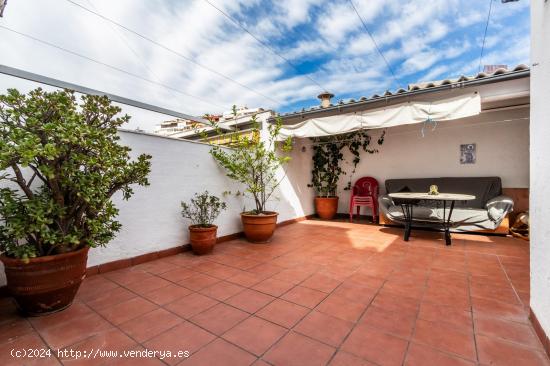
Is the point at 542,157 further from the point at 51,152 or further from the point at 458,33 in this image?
the point at 458,33

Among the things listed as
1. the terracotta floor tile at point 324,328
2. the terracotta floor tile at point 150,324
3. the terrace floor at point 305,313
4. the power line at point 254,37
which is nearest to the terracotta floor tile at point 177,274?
the terrace floor at point 305,313

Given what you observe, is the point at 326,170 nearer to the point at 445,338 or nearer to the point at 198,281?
the point at 198,281

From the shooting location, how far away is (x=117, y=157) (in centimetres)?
207

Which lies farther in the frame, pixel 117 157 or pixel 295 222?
pixel 295 222

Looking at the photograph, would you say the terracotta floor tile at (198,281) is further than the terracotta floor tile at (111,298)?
Yes

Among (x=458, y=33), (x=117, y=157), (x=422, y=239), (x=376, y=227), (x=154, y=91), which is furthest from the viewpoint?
(x=154, y=91)

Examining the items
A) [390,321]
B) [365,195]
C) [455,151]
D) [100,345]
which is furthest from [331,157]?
[100,345]

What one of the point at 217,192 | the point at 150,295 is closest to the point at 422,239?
the point at 217,192

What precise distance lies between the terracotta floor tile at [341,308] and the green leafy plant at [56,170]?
192 centimetres

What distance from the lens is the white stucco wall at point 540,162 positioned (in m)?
1.32

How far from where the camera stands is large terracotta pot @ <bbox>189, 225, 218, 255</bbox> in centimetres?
318

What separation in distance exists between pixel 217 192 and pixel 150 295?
2032mm

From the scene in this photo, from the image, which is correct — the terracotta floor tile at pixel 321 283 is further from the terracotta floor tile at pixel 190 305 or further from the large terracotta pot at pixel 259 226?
the large terracotta pot at pixel 259 226

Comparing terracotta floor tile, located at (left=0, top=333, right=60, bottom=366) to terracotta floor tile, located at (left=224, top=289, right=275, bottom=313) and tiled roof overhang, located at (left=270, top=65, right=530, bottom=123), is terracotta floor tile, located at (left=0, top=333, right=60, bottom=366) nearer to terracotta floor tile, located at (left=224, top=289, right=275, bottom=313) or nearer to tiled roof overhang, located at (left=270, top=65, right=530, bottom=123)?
terracotta floor tile, located at (left=224, top=289, right=275, bottom=313)
